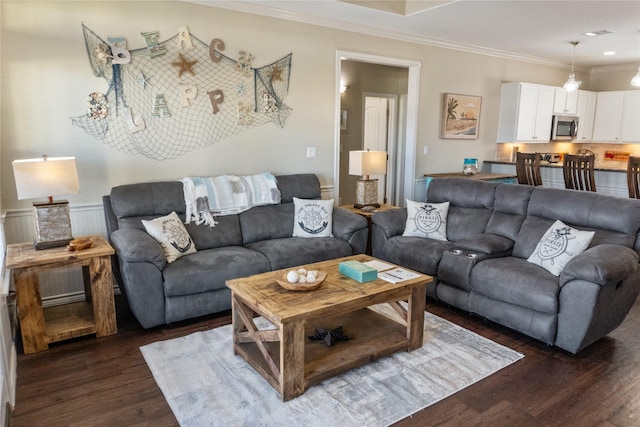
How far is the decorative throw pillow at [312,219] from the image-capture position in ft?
13.2

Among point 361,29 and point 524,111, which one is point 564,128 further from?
point 361,29

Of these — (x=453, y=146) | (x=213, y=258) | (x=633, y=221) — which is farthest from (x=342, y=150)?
(x=633, y=221)

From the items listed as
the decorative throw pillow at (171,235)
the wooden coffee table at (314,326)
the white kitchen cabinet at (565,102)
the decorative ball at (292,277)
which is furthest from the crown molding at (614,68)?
the decorative throw pillow at (171,235)

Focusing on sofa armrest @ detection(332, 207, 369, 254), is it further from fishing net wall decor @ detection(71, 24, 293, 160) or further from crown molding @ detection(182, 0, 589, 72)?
crown molding @ detection(182, 0, 589, 72)

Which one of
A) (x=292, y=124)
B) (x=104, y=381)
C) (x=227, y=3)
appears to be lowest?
(x=104, y=381)

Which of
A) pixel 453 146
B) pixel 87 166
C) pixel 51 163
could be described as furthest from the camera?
pixel 453 146

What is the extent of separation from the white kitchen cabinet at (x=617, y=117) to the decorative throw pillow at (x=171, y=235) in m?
7.34

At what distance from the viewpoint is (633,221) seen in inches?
Answer: 118

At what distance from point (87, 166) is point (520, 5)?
4089 millimetres

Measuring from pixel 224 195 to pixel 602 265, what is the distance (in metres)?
2.90

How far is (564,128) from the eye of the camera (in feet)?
23.0

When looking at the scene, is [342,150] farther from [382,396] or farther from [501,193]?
[382,396]

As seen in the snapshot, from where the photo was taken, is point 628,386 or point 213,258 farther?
point 213,258

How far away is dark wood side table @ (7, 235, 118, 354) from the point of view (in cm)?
269
